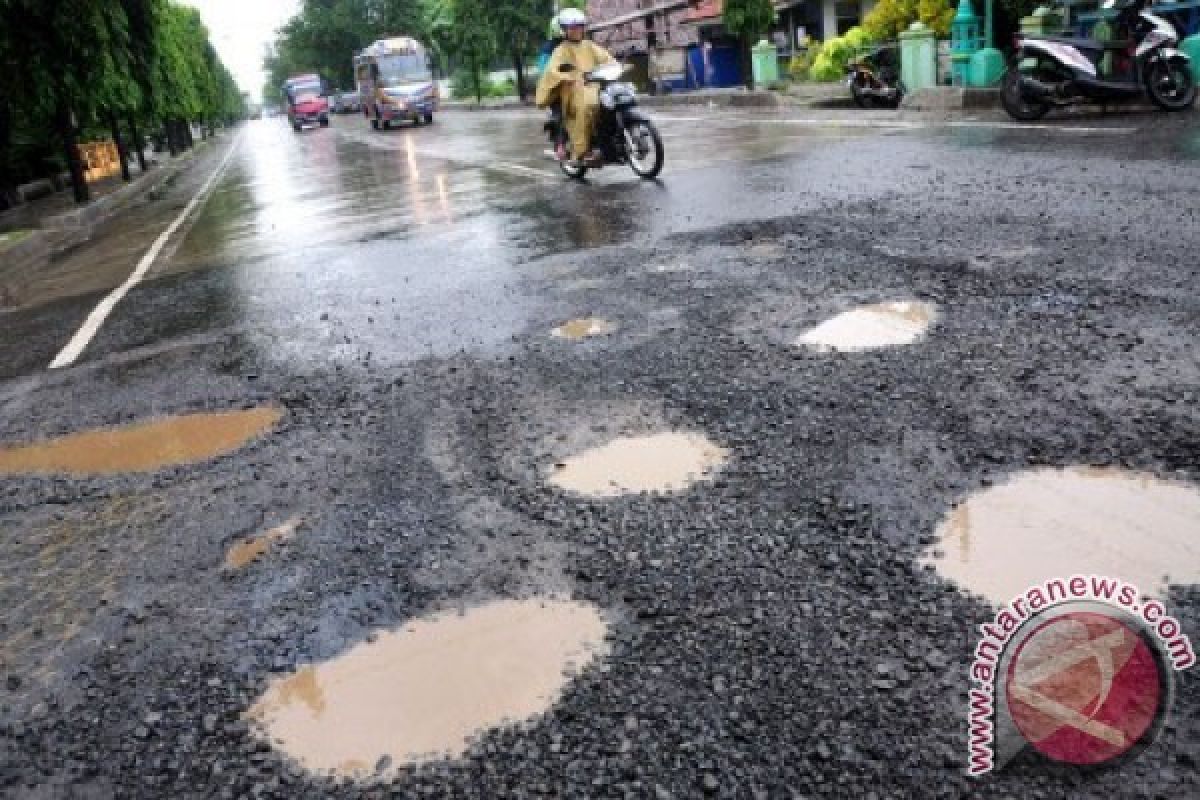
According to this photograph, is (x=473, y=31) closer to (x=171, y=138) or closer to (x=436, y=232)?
(x=171, y=138)

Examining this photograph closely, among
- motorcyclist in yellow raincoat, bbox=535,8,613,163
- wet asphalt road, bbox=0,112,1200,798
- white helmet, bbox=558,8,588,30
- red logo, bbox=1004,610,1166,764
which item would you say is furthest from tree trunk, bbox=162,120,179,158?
red logo, bbox=1004,610,1166,764

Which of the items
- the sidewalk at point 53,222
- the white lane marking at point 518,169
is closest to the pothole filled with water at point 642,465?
the sidewalk at point 53,222

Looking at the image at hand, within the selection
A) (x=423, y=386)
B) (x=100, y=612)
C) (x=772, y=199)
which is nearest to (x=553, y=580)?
(x=100, y=612)

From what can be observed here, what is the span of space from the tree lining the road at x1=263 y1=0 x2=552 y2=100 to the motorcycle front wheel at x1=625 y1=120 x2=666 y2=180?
34.4 m

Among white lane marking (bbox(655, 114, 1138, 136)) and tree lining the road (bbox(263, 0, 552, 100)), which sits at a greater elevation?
tree lining the road (bbox(263, 0, 552, 100))

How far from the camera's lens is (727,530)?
2.61 metres

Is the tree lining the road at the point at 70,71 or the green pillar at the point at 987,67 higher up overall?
the tree lining the road at the point at 70,71

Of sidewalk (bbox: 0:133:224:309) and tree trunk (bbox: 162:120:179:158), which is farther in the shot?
tree trunk (bbox: 162:120:179:158)

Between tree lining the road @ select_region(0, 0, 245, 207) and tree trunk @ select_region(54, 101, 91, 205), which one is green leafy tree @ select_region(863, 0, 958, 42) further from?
tree trunk @ select_region(54, 101, 91, 205)

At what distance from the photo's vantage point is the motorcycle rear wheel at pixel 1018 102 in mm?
11562

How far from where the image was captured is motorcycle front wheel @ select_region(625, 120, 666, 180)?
33.1ft

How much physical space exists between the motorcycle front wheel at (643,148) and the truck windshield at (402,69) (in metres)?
27.7

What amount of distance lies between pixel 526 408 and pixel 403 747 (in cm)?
196

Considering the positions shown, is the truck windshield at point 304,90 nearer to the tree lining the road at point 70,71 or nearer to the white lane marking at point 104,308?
the tree lining the road at point 70,71
